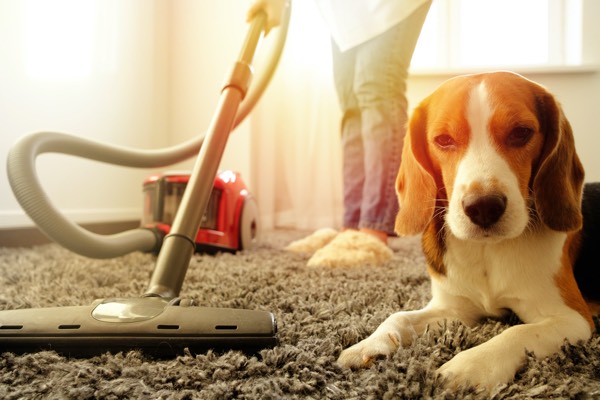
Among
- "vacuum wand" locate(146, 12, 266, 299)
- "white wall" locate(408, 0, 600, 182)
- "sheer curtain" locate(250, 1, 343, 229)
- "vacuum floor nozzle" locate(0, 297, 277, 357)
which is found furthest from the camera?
"sheer curtain" locate(250, 1, 343, 229)

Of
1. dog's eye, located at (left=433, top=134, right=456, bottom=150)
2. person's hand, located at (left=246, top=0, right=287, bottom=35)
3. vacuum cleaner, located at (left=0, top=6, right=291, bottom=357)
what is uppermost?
person's hand, located at (left=246, top=0, right=287, bottom=35)

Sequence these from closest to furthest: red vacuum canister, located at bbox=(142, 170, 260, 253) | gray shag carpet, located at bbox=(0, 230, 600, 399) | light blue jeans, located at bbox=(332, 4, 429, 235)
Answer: gray shag carpet, located at bbox=(0, 230, 600, 399) → light blue jeans, located at bbox=(332, 4, 429, 235) → red vacuum canister, located at bbox=(142, 170, 260, 253)

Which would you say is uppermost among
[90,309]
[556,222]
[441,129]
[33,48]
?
[33,48]

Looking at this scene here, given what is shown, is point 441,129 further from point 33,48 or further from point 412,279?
point 33,48

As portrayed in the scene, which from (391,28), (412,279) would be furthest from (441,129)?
(412,279)

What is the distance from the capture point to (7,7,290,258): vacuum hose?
3.59 feet

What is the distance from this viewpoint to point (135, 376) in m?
0.62

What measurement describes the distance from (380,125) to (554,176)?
2.41ft

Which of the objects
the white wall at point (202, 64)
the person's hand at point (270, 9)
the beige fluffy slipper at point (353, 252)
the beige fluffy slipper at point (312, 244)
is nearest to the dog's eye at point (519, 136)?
the beige fluffy slipper at point (353, 252)

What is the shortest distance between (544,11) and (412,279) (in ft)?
2.30

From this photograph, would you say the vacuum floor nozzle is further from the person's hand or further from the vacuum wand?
the person's hand

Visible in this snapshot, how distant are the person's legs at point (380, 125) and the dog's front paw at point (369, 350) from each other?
2.25 feet

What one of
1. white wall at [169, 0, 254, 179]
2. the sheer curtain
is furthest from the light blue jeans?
white wall at [169, 0, 254, 179]

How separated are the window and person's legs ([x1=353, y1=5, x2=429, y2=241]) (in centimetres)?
11
